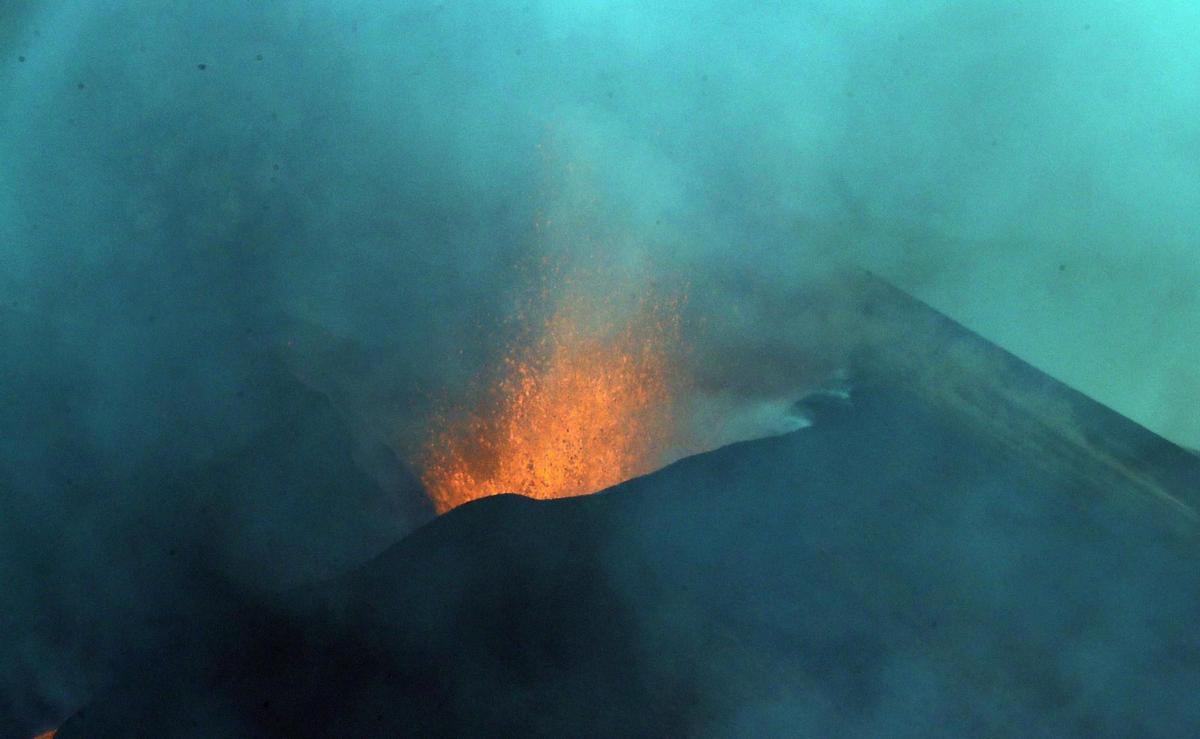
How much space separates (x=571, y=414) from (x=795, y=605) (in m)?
0.52

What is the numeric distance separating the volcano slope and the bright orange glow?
0.05 m

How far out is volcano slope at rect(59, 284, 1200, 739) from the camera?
1.48 m

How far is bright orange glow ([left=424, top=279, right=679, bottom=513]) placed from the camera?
164 centimetres

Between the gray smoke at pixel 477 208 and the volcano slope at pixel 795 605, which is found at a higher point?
the gray smoke at pixel 477 208

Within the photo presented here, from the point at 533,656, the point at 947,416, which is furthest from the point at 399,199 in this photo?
the point at 947,416

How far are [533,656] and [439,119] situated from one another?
0.98 metres

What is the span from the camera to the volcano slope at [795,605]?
1479 millimetres

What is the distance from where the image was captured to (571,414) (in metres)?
1.67

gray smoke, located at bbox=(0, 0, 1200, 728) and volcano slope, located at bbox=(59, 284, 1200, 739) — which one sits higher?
gray smoke, located at bbox=(0, 0, 1200, 728)

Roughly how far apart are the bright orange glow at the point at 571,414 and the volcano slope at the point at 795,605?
47mm

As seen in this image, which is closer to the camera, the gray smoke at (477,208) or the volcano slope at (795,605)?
the volcano slope at (795,605)

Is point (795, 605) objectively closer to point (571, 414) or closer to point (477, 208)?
point (571, 414)

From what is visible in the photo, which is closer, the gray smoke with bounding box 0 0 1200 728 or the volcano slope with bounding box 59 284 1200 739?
the volcano slope with bounding box 59 284 1200 739

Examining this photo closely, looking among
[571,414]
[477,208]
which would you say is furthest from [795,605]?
[477,208]
